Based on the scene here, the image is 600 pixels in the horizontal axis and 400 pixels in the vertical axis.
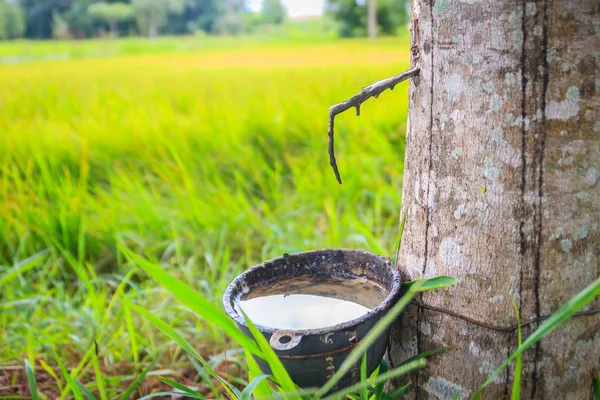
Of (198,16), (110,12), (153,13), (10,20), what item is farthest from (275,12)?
(10,20)

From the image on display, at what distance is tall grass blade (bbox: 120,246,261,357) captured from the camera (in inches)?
31.0

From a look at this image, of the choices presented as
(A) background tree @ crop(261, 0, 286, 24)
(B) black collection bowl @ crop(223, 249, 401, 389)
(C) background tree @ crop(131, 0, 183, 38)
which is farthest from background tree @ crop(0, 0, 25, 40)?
(B) black collection bowl @ crop(223, 249, 401, 389)

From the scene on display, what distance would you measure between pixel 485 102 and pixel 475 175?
0.12 meters

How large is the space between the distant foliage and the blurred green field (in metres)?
3.47

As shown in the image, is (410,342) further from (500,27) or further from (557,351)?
(500,27)

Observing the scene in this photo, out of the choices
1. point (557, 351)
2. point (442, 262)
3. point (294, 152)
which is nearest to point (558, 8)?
point (442, 262)

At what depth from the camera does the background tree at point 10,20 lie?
6.02m

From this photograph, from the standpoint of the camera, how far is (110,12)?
7.20 metres

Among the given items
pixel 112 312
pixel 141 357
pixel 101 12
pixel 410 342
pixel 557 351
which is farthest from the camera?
pixel 101 12

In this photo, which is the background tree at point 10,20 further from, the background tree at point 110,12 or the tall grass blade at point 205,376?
the tall grass blade at point 205,376

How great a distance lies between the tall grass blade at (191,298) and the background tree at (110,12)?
7187 mm

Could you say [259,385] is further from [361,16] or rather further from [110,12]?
[361,16]

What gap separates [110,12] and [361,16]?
429cm

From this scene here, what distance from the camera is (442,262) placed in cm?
98
